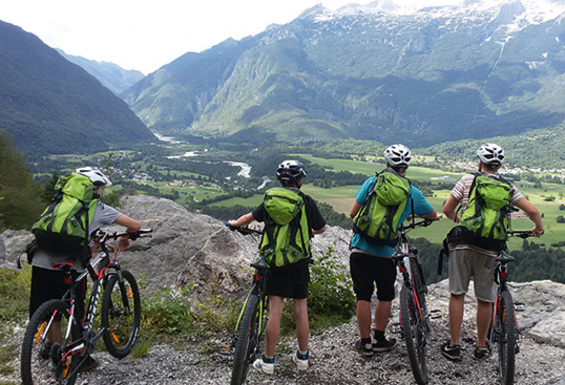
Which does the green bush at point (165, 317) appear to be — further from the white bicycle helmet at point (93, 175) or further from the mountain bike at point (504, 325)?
the mountain bike at point (504, 325)

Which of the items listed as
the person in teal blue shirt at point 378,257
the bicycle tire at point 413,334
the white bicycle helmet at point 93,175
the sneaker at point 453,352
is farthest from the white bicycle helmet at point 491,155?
the white bicycle helmet at point 93,175

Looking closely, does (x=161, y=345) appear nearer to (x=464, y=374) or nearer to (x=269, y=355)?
(x=269, y=355)

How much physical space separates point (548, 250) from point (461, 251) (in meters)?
63.2

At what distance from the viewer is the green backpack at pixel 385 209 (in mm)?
5520

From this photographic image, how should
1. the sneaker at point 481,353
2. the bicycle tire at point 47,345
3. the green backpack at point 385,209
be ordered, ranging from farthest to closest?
1. the sneaker at point 481,353
2. the green backpack at point 385,209
3. the bicycle tire at point 47,345

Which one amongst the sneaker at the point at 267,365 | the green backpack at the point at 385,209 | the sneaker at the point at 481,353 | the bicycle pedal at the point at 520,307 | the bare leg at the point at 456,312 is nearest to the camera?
the sneaker at the point at 267,365

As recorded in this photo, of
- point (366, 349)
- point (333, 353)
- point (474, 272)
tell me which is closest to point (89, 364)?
point (333, 353)

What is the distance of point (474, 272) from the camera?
18.8ft

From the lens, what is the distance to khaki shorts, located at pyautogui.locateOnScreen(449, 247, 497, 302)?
5.62 m

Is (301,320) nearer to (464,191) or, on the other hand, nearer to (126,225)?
(126,225)

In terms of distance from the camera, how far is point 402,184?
5.56 meters

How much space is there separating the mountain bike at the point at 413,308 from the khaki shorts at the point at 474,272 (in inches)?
19.5

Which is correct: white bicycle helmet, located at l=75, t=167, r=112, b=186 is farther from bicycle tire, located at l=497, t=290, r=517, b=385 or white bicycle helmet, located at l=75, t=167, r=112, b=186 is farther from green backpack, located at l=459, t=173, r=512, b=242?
bicycle tire, located at l=497, t=290, r=517, b=385

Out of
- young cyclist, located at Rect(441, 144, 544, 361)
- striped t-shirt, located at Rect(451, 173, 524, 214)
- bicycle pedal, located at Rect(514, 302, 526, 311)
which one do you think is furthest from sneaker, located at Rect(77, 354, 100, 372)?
bicycle pedal, located at Rect(514, 302, 526, 311)
